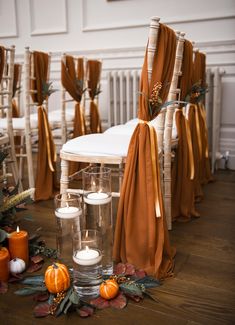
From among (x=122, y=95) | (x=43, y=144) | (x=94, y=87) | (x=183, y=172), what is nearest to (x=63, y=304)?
(x=183, y=172)

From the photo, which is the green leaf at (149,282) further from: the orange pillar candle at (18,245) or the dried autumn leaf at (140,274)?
the orange pillar candle at (18,245)

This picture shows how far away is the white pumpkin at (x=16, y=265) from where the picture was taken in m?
1.35

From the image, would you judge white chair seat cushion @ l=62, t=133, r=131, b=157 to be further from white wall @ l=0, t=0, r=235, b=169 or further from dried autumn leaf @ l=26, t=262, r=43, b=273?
white wall @ l=0, t=0, r=235, b=169

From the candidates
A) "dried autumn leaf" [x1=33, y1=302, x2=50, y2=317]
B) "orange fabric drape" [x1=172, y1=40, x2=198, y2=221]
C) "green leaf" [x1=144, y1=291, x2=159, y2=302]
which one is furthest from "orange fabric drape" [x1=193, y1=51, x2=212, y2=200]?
"dried autumn leaf" [x1=33, y1=302, x2=50, y2=317]

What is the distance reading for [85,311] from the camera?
1.14 meters

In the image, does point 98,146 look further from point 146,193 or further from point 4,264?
point 4,264

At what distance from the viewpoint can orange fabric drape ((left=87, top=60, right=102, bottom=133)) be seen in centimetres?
282

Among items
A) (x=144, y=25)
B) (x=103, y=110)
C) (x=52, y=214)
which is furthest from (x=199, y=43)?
(x=52, y=214)

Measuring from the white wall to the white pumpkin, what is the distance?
82.3 inches

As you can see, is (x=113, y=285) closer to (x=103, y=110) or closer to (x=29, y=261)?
(x=29, y=261)

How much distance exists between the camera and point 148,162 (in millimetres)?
1342

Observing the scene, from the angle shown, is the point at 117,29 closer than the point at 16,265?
No

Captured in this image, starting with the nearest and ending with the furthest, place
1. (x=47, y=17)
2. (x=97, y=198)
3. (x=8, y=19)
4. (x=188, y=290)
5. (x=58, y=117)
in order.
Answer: (x=188, y=290) → (x=97, y=198) → (x=58, y=117) → (x=47, y=17) → (x=8, y=19)

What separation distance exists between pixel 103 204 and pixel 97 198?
8 cm
